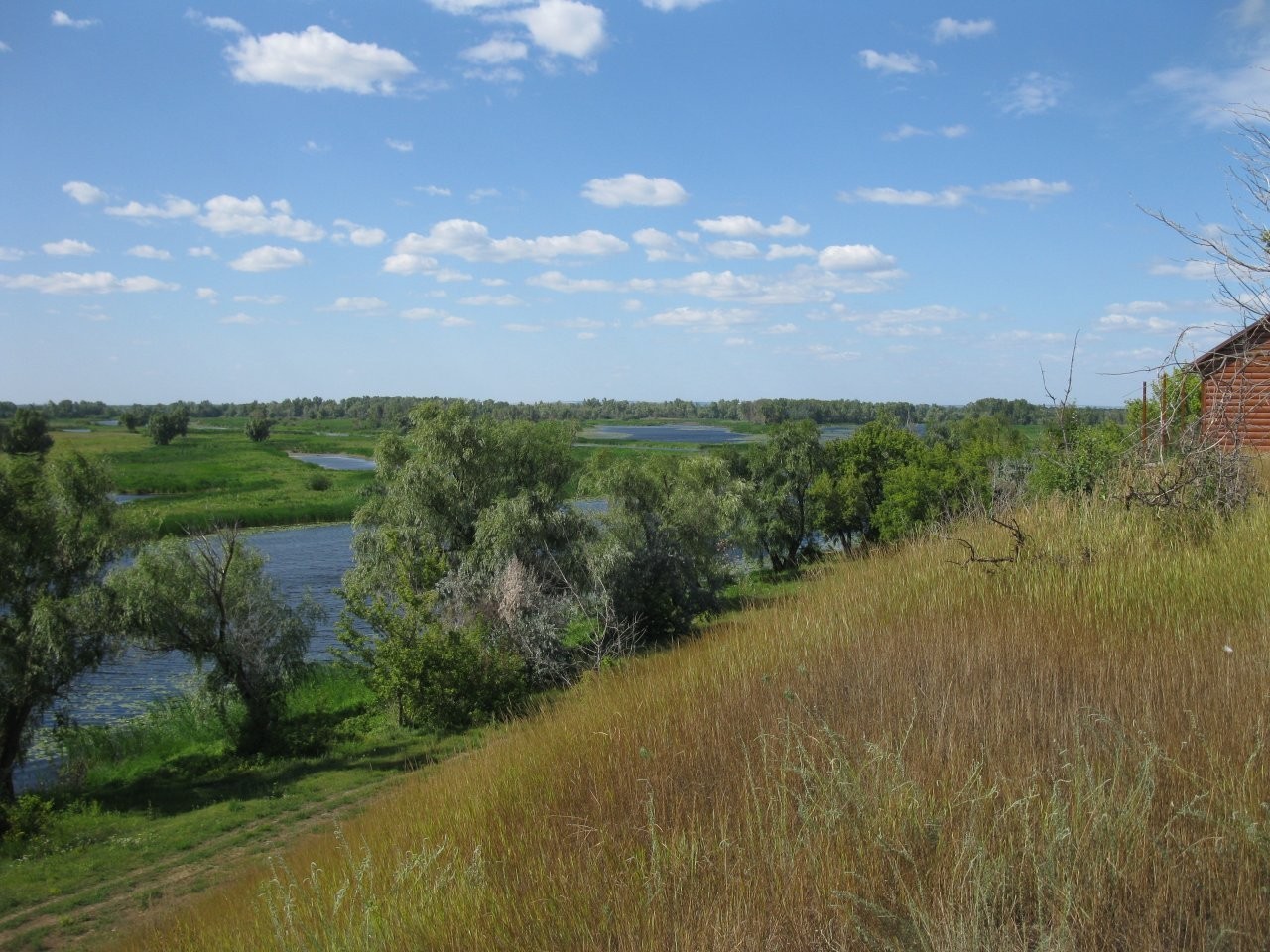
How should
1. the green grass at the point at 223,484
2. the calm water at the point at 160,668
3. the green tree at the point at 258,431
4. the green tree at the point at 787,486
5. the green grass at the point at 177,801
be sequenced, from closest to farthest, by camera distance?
the green grass at the point at 177,801 < the calm water at the point at 160,668 < the green tree at the point at 787,486 < the green grass at the point at 223,484 < the green tree at the point at 258,431

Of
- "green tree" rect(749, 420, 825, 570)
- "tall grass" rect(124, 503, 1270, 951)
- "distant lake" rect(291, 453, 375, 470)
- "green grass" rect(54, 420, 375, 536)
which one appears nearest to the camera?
"tall grass" rect(124, 503, 1270, 951)

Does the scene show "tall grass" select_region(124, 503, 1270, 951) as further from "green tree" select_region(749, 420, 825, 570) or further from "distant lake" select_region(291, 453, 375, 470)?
"distant lake" select_region(291, 453, 375, 470)

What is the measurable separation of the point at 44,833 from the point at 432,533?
43.3 ft

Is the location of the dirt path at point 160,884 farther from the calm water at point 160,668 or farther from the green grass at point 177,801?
the calm water at point 160,668

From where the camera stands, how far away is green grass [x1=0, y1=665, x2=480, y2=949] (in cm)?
1503

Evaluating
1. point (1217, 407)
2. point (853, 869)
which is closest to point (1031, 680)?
point (853, 869)

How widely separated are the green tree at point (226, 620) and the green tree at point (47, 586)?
1051 millimetres

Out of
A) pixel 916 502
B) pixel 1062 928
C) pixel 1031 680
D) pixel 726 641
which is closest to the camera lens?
pixel 1062 928

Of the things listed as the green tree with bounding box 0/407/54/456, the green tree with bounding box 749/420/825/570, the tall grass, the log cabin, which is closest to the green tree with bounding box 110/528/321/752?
the tall grass

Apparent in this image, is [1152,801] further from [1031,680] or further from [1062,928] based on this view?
[1031,680]

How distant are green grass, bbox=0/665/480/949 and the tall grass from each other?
21.4ft

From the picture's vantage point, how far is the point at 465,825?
15.8 feet

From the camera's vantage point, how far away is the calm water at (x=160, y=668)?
88.5ft

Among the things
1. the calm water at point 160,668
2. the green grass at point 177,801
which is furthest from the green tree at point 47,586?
the green grass at point 177,801
